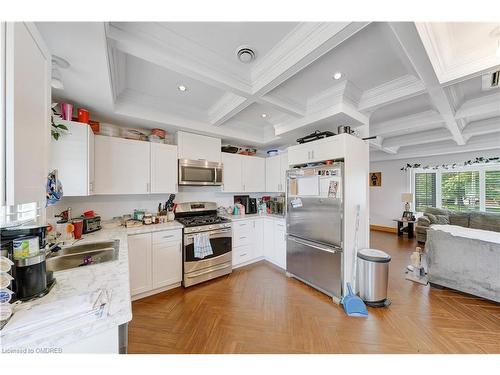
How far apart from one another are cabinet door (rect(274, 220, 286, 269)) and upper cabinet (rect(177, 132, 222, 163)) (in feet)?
5.22

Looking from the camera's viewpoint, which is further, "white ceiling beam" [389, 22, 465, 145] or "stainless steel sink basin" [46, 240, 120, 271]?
"stainless steel sink basin" [46, 240, 120, 271]

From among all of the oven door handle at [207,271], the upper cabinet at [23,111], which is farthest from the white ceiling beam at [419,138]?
the upper cabinet at [23,111]

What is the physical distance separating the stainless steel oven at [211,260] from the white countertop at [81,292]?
1138mm

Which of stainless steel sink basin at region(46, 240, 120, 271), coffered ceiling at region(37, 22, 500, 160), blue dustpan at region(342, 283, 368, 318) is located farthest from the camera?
blue dustpan at region(342, 283, 368, 318)

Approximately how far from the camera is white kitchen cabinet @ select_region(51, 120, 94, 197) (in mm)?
1899

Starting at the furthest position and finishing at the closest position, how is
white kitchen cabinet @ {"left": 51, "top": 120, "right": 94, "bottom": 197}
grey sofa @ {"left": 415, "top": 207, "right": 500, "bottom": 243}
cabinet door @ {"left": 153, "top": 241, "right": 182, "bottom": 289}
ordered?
grey sofa @ {"left": 415, "top": 207, "right": 500, "bottom": 243}
cabinet door @ {"left": 153, "top": 241, "right": 182, "bottom": 289}
white kitchen cabinet @ {"left": 51, "top": 120, "right": 94, "bottom": 197}

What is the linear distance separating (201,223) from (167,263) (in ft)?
2.23

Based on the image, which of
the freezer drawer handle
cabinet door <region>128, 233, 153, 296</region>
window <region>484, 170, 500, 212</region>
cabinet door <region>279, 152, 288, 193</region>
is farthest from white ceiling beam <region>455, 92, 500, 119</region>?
cabinet door <region>128, 233, 153, 296</region>

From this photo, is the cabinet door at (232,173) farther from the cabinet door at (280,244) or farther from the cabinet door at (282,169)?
the cabinet door at (280,244)

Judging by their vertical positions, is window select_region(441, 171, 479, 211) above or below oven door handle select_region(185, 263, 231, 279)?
above

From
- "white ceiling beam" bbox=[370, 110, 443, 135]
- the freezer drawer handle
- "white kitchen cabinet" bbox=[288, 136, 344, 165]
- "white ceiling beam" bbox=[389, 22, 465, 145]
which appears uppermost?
"white ceiling beam" bbox=[370, 110, 443, 135]

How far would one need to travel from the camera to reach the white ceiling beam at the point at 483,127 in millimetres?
3287

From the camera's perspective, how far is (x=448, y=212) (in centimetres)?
493

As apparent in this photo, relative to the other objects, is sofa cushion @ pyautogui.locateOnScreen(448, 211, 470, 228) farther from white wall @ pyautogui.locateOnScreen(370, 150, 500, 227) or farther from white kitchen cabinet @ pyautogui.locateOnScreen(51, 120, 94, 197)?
white kitchen cabinet @ pyautogui.locateOnScreen(51, 120, 94, 197)
